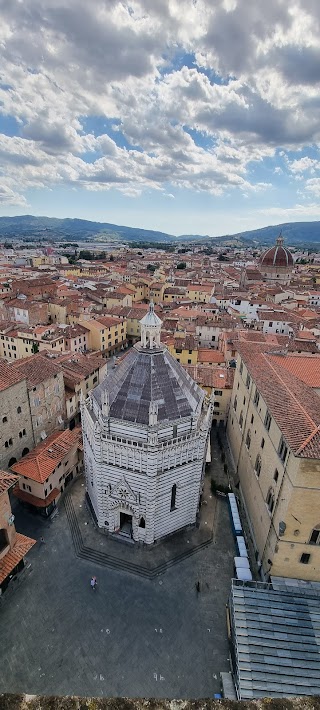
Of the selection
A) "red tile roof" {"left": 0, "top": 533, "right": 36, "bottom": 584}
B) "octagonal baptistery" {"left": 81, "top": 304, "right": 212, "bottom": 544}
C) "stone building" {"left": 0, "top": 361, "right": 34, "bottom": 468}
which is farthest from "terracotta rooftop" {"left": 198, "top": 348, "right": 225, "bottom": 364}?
"red tile roof" {"left": 0, "top": 533, "right": 36, "bottom": 584}

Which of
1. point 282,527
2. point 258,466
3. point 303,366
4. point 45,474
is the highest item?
point 303,366

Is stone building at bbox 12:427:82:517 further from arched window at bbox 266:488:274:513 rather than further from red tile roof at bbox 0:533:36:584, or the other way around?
arched window at bbox 266:488:274:513

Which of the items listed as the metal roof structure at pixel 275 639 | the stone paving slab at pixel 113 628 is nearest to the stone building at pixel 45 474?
the stone paving slab at pixel 113 628

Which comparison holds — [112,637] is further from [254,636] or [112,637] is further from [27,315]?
[27,315]

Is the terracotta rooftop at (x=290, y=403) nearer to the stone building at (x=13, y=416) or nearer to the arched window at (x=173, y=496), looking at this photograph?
the arched window at (x=173, y=496)

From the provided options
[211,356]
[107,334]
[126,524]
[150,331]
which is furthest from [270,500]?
[107,334]

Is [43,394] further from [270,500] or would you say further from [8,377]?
[270,500]
